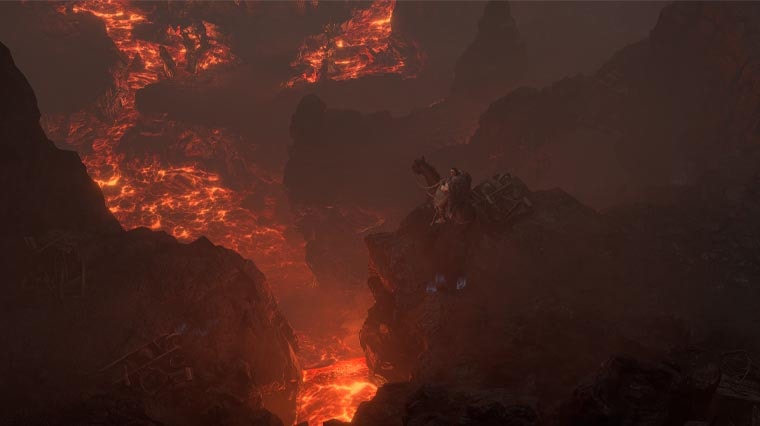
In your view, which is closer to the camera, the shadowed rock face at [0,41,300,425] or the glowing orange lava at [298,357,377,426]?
the shadowed rock face at [0,41,300,425]

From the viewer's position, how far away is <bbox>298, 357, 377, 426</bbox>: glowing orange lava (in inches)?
931

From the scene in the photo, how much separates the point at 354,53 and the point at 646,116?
65.3 metres

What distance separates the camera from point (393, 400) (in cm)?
1577

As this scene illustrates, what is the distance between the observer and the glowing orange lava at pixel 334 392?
23641 millimetres

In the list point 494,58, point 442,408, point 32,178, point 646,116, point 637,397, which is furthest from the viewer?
point 494,58

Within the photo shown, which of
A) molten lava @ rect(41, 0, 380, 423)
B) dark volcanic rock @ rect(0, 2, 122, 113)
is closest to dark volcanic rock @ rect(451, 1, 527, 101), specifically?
molten lava @ rect(41, 0, 380, 423)

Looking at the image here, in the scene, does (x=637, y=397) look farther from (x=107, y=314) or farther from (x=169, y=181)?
(x=169, y=181)

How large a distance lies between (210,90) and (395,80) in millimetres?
35127

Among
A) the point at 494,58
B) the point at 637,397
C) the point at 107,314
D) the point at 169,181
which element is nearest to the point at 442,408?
the point at 637,397

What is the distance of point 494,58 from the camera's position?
217 feet

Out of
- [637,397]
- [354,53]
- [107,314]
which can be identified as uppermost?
[354,53]

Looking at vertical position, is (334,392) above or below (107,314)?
below

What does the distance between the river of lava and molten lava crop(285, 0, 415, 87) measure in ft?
78.1

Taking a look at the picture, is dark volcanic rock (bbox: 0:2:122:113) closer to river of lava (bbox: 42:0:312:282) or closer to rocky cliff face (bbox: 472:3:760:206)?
river of lava (bbox: 42:0:312:282)
